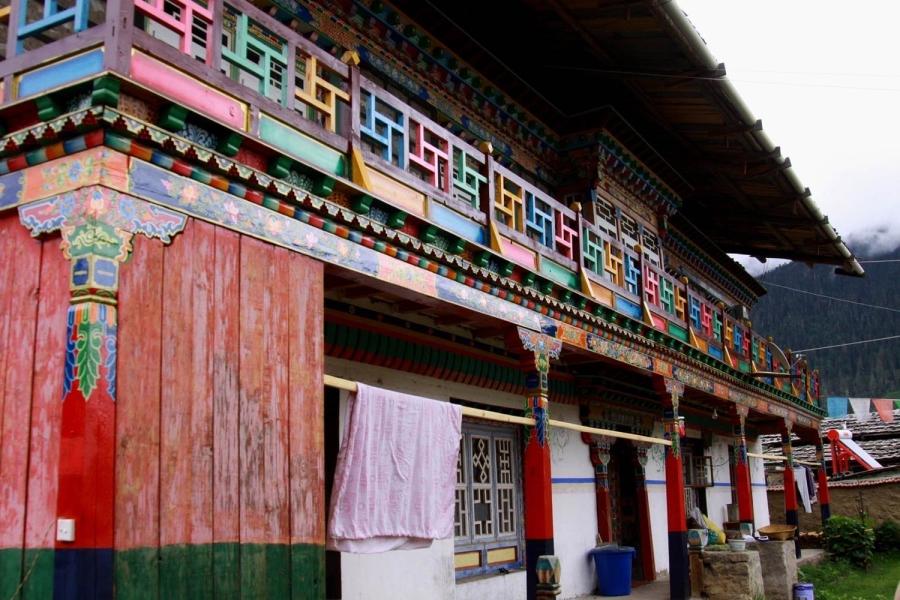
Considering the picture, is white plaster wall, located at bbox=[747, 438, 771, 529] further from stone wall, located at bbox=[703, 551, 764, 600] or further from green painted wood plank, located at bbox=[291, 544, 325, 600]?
green painted wood plank, located at bbox=[291, 544, 325, 600]

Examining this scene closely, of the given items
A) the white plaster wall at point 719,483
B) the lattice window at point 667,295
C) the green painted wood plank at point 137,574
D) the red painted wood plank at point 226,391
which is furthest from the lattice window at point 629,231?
the green painted wood plank at point 137,574

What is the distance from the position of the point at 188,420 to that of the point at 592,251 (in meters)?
5.34

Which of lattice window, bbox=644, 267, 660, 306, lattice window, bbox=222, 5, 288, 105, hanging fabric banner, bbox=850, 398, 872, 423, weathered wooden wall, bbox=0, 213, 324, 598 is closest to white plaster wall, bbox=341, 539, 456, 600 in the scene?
weathered wooden wall, bbox=0, 213, 324, 598

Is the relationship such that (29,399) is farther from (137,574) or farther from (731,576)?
(731,576)

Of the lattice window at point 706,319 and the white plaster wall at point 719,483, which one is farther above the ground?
the lattice window at point 706,319

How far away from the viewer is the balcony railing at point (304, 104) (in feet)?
13.5

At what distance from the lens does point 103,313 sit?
3.74 meters

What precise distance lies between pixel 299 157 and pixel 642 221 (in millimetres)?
8089

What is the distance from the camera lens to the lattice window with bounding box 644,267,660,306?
966 cm

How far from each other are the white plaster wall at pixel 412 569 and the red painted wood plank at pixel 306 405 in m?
2.05

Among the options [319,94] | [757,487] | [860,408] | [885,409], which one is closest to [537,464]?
[319,94]

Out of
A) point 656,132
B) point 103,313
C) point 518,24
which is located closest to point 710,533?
point 656,132

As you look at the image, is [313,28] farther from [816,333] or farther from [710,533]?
[816,333]

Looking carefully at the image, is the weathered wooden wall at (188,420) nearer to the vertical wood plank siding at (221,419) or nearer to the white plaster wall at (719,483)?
the vertical wood plank siding at (221,419)
